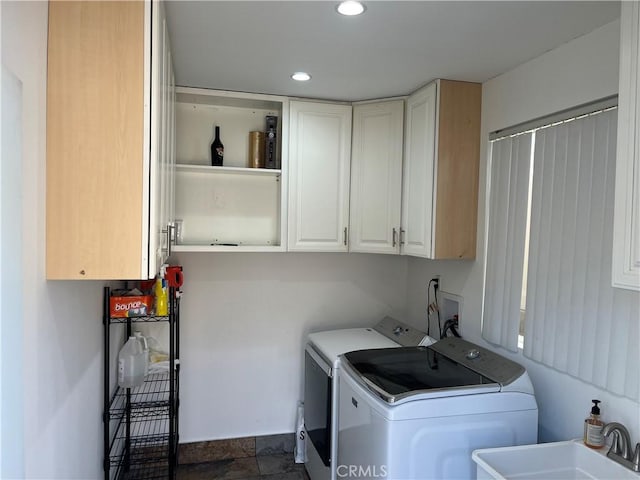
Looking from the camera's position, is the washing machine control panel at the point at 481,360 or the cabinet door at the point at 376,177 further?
the cabinet door at the point at 376,177

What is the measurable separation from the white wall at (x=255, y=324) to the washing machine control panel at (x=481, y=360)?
935 millimetres

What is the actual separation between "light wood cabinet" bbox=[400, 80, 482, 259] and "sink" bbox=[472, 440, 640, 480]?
0.99 meters

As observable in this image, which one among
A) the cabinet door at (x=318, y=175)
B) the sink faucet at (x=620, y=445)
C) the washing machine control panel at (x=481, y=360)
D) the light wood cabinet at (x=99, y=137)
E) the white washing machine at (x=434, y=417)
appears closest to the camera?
the light wood cabinet at (x=99, y=137)

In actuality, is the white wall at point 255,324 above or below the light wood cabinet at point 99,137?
below

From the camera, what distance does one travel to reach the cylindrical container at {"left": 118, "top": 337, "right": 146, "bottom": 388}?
229 centimetres

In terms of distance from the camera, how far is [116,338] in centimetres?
243

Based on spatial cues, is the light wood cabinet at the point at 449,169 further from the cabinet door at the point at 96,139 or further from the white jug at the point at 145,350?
the white jug at the point at 145,350

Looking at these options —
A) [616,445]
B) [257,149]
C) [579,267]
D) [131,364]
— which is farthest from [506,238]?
[131,364]

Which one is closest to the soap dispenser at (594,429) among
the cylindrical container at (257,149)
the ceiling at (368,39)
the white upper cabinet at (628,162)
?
the white upper cabinet at (628,162)

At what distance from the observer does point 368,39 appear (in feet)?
5.80

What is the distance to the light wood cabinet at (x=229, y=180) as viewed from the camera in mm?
2619

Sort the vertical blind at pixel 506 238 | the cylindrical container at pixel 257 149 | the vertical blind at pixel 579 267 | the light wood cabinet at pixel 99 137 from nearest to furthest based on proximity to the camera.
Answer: the light wood cabinet at pixel 99 137
the vertical blind at pixel 579 267
the vertical blind at pixel 506 238
the cylindrical container at pixel 257 149

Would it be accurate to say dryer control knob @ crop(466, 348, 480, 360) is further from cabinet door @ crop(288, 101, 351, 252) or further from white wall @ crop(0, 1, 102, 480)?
white wall @ crop(0, 1, 102, 480)

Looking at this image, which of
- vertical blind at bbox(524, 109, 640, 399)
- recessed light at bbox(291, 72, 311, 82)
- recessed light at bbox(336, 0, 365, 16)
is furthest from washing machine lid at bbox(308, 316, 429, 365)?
recessed light at bbox(336, 0, 365, 16)
